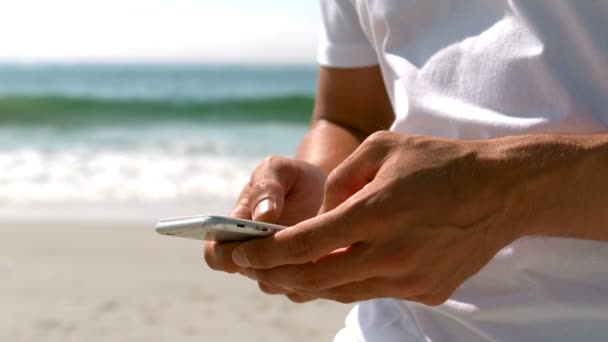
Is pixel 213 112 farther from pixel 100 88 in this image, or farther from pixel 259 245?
pixel 259 245

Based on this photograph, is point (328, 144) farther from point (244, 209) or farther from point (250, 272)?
point (250, 272)

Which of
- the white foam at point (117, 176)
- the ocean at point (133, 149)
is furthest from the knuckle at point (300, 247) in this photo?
the white foam at point (117, 176)

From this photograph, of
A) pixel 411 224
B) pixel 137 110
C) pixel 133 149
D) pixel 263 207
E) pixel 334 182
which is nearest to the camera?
pixel 411 224

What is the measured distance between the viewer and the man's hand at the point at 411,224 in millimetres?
791

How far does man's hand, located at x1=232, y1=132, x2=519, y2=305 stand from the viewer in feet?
2.59

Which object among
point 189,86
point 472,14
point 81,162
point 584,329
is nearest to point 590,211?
point 584,329

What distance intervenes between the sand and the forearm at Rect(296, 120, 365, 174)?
250cm

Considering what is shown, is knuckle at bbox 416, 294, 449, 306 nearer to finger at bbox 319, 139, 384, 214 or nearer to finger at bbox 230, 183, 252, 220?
finger at bbox 319, 139, 384, 214

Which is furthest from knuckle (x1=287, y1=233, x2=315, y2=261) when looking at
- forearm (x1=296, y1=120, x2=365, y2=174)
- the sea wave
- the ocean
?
the sea wave

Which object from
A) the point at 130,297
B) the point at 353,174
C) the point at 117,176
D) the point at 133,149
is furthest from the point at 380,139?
the point at 133,149

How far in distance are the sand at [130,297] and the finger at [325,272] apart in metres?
3.01

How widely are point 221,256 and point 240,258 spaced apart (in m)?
0.07

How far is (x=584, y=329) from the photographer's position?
37.0 inches

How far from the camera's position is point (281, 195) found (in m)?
1.12
